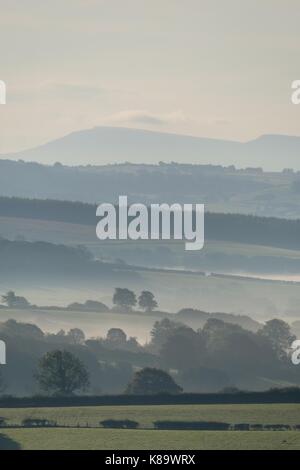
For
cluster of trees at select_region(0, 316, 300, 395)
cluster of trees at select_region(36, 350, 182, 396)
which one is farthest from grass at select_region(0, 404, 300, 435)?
cluster of trees at select_region(0, 316, 300, 395)

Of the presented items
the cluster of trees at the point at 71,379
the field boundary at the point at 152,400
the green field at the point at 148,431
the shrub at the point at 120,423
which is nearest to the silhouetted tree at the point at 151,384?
the cluster of trees at the point at 71,379

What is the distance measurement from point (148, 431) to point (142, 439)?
3.83 meters

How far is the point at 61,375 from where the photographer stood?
126m

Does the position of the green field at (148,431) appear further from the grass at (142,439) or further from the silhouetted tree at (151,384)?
the silhouetted tree at (151,384)

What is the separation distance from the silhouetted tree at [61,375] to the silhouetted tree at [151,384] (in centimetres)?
423

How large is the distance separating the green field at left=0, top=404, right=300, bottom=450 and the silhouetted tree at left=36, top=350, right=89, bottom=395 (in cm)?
2569

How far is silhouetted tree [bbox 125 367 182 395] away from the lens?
124 m

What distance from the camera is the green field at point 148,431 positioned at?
3150 inches

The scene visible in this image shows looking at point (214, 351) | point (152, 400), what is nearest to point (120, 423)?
point (152, 400)

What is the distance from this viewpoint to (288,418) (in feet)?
300

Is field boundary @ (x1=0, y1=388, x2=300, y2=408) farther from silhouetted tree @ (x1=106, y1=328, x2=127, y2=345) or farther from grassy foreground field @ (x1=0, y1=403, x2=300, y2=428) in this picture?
silhouetted tree @ (x1=106, y1=328, x2=127, y2=345)
